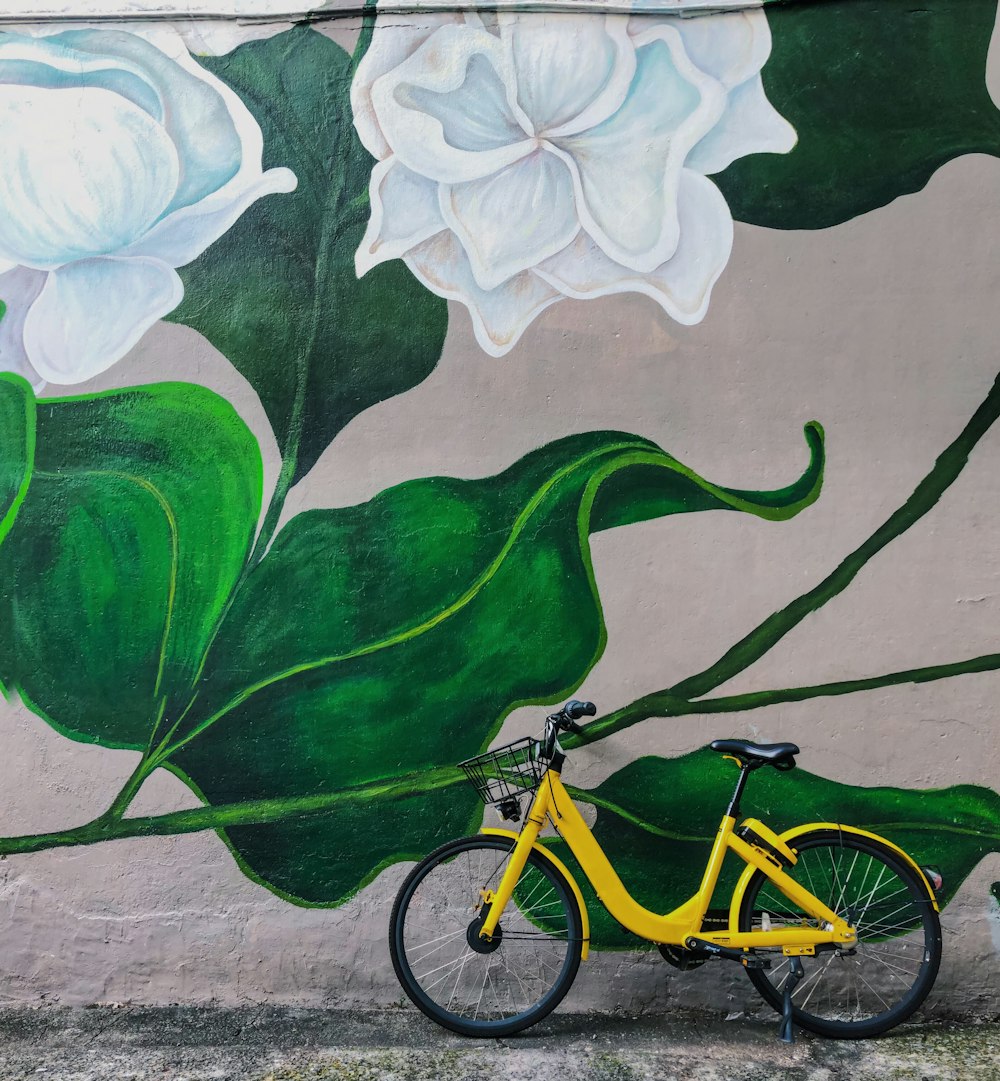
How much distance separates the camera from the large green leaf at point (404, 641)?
3670 millimetres

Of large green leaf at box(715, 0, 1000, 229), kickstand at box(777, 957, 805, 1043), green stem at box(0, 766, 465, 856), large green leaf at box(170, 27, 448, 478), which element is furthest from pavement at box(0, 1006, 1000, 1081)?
large green leaf at box(715, 0, 1000, 229)

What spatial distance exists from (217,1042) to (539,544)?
2093mm

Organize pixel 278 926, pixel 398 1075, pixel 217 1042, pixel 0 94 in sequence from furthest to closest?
pixel 0 94
pixel 278 926
pixel 217 1042
pixel 398 1075

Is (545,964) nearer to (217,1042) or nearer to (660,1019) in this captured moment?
(660,1019)

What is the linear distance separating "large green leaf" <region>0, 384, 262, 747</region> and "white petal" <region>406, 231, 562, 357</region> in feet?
3.13

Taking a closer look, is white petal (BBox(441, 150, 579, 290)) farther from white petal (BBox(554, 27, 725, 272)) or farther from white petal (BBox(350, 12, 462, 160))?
white petal (BBox(350, 12, 462, 160))

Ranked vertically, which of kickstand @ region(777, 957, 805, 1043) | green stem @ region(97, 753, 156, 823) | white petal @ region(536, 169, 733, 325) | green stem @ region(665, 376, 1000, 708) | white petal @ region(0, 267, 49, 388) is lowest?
kickstand @ region(777, 957, 805, 1043)

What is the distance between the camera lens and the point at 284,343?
3.79 meters

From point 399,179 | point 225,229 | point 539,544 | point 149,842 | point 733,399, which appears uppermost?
point 399,179

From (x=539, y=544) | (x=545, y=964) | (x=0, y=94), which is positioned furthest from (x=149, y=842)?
(x=0, y=94)

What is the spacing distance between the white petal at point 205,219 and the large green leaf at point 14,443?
28.7 inches

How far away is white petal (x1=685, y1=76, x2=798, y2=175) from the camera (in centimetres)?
375

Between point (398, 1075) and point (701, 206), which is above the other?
point (701, 206)

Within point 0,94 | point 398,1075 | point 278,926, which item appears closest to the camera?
point 398,1075
